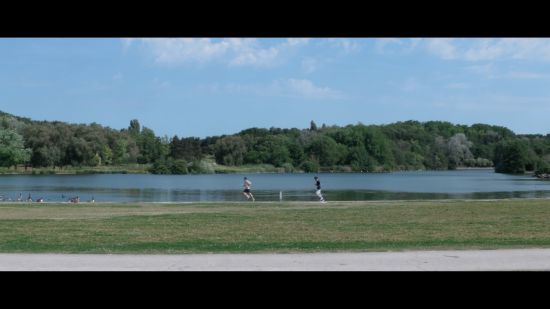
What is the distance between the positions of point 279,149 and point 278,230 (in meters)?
133

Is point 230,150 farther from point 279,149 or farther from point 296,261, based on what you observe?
point 296,261

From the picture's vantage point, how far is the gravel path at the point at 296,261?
32.7 feet

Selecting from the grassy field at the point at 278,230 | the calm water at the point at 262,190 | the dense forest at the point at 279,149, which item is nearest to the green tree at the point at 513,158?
the dense forest at the point at 279,149

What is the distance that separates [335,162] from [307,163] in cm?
908

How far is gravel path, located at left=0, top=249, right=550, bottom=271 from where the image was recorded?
392 inches

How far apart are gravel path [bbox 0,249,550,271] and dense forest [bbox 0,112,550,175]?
9454cm

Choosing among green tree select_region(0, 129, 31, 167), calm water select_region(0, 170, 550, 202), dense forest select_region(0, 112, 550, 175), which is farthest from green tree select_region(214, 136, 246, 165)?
calm water select_region(0, 170, 550, 202)

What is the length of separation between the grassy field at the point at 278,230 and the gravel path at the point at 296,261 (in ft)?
2.85

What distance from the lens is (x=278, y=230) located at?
1664cm

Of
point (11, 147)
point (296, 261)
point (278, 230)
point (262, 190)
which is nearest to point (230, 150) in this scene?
point (11, 147)

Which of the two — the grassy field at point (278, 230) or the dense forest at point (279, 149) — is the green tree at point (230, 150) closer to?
the dense forest at point (279, 149)
